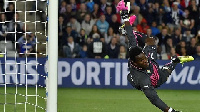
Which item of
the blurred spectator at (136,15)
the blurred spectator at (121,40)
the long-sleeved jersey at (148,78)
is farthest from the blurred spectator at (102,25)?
the long-sleeved jersey at (148,78)

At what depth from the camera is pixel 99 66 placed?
18.2m

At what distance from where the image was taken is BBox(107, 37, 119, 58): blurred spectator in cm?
1941

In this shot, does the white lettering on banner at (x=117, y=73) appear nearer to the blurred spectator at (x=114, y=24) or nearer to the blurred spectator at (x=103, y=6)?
the blurred spectator at (x=114, y=24)

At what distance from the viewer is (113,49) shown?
63.9 feet

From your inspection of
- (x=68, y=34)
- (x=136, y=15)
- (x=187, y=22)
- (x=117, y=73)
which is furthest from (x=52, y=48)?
(x=187, y=22)

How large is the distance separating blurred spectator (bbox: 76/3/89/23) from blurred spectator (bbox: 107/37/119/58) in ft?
5.11

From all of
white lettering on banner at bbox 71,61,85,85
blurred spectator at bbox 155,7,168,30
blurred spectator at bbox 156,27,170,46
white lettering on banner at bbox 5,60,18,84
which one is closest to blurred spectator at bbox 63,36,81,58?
white lettering on banner at bbox 71,61,85,85

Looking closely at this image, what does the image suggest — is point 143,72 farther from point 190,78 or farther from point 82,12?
point 82,12

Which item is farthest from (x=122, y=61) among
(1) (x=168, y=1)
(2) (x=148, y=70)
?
(2) (x=148, y=70)

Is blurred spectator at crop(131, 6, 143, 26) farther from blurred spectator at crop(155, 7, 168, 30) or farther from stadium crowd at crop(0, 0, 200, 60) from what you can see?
blurred spectator at crop(155, 7, 168, 30)

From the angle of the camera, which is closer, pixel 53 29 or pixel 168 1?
pixel 53 29

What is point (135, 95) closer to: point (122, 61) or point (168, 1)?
point (122, 61)

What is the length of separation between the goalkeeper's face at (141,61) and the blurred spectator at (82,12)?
9.49m

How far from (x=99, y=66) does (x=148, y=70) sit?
6998mm
